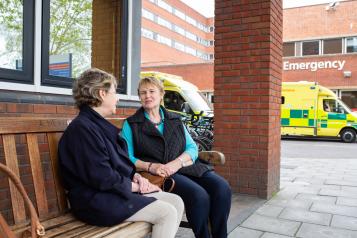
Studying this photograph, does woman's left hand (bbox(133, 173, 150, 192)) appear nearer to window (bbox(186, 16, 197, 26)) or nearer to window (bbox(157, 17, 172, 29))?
window (bbox(157, 17, 172, 29))

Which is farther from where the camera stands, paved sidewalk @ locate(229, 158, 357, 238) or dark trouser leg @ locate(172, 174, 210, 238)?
paved sidewalk @ locate(229, 158, 357, 238)

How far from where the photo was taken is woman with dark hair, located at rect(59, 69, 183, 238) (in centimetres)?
199

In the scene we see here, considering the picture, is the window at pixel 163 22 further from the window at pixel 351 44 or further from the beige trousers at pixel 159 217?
the beige trousers at pixel 159 217

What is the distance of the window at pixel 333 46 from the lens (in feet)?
85.0

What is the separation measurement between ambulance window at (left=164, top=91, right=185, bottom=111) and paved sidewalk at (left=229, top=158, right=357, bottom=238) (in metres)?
6.62

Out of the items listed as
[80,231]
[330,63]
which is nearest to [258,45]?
[80,231]

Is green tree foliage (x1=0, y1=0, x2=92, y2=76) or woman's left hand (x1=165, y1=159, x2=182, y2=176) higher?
green tree foliage (x1=0, y1=0, x2=92, y2=76)

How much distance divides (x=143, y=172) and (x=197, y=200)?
456 millimetres

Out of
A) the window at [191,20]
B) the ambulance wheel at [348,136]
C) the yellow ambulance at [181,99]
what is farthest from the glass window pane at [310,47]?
the window at [191,20]

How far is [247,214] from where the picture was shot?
3.85 meters

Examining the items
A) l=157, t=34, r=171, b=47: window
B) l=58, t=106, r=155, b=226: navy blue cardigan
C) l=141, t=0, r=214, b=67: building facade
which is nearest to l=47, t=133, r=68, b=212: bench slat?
l=58, t=106, r=155, b=226: navy blue cardigan

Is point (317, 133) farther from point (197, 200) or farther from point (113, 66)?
point (197, 200)

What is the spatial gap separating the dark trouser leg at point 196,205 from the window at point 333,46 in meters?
26.1

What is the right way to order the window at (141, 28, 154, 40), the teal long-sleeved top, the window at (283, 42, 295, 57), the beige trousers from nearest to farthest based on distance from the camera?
the beige trousers
the teal long-sleeved top
the window at (283, 42, 295, 57)
the window at (141, 28, 154, 40)
